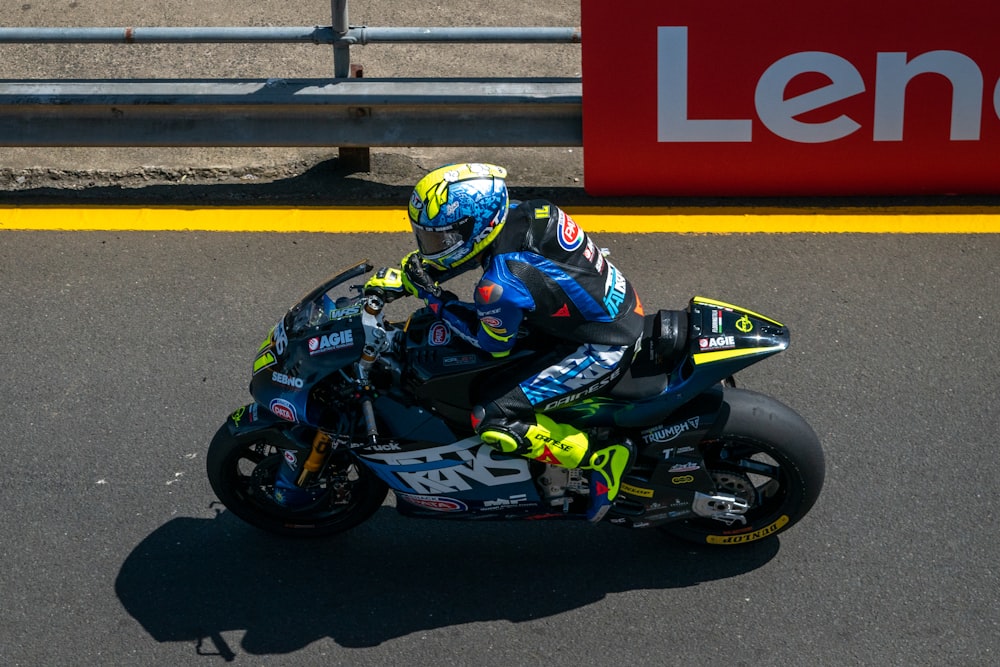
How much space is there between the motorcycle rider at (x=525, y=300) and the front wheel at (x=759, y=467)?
45cm

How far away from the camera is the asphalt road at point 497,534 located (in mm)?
4586

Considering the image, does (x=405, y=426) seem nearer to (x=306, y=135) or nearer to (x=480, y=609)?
(x=480, y=609)

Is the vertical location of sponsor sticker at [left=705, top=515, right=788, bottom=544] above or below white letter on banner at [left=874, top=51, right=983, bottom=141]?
below

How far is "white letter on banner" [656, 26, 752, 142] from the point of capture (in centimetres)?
675

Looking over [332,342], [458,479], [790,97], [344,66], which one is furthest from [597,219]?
[332,342]

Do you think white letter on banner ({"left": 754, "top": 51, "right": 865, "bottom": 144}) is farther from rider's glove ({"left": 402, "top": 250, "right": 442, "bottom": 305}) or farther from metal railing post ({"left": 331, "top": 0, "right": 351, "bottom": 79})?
rider's glove ({"left": 402, "top": 250, "right": 442, "bottom": 305})

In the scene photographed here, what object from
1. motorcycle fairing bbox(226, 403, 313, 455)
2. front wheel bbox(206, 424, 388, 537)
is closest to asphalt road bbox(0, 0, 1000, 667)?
front wheel bbox(206, 424, 388, 537)

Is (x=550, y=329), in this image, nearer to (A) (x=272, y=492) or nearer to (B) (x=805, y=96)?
(A) (x=272, y=492)

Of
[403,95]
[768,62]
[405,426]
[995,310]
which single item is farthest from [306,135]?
[995,310]

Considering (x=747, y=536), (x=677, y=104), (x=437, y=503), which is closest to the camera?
(x=437, y=503)

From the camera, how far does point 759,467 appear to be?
4770mm

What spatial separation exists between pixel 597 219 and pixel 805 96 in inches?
54.9

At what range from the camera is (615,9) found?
6691 mm

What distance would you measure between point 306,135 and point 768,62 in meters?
2.80
